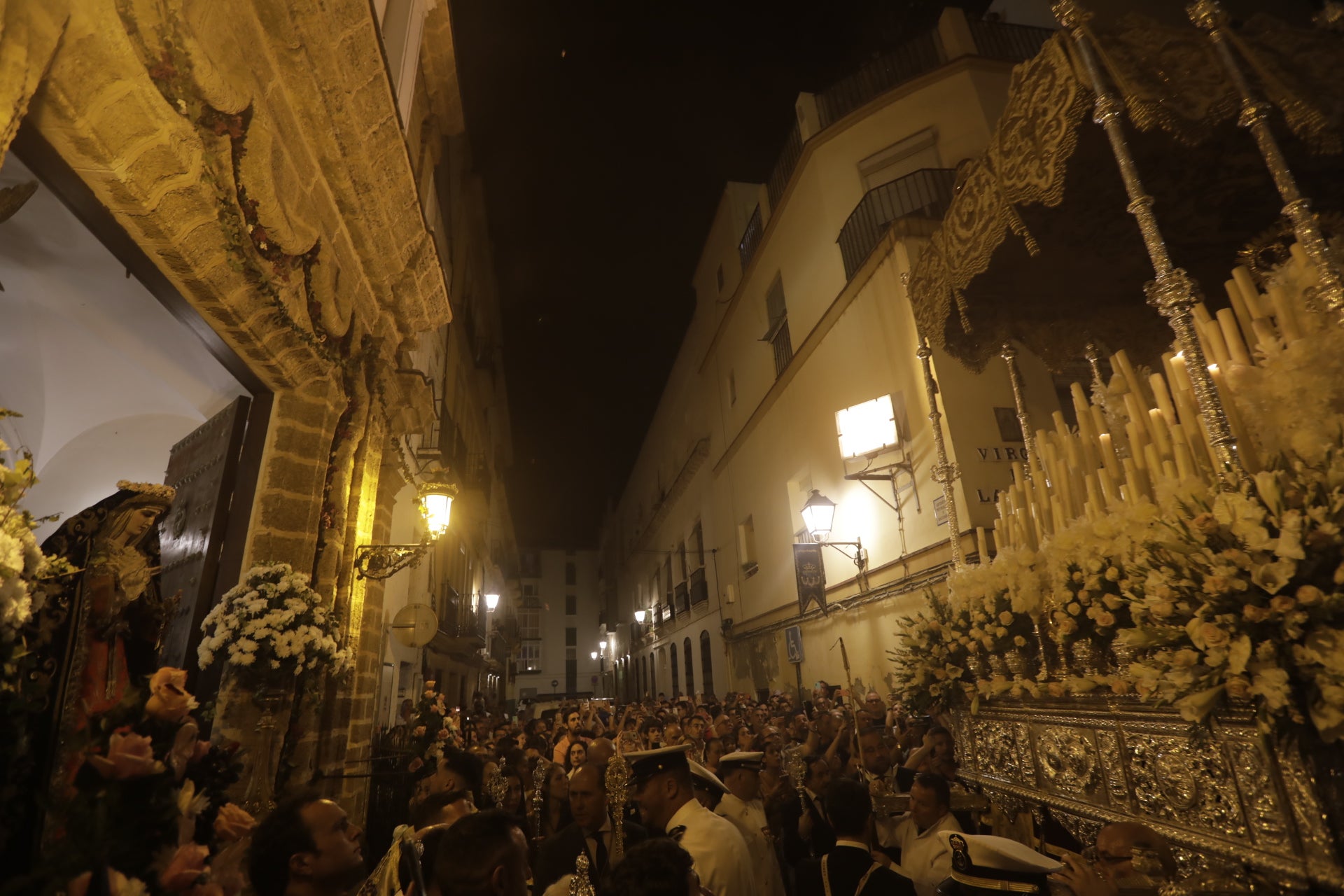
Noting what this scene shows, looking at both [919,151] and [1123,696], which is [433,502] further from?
[919,151]

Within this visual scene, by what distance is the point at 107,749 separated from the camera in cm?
166

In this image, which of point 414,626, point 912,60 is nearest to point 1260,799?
point 414,626

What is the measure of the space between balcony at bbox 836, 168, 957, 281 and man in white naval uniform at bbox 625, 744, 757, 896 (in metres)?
8.72

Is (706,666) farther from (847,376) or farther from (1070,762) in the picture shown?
(1070,762)

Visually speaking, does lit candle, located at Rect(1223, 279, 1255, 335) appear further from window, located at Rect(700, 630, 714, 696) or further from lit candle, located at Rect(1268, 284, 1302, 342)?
window, located at Rect(700, 630, 714, 696)

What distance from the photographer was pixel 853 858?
3.14 meters

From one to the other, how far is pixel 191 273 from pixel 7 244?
176 centimetres

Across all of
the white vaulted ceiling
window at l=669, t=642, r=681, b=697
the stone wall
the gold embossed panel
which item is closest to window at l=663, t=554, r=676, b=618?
window at l=669, t=642, r=681, b=697

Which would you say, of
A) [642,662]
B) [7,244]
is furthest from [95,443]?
[642,662]

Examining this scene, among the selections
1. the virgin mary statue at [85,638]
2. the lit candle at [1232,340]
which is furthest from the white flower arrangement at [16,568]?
the lit candle at [1232,340]

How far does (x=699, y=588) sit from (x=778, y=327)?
34.0 ft

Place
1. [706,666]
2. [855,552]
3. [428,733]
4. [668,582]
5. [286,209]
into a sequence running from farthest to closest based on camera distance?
[668,582]
[706,666]
[855,552]
[428,733]
[286,209]

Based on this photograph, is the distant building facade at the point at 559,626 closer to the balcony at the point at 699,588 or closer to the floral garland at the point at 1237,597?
the balcony at the point at 699,588

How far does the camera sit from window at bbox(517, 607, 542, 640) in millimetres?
51219
